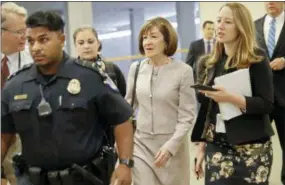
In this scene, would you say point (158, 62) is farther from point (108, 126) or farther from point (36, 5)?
point (36, 5)

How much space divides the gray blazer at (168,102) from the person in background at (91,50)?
0.58 m

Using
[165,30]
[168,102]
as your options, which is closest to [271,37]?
[165,30]

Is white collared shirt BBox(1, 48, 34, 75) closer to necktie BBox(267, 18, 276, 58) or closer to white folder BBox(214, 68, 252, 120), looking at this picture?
white folder BBox(214, 68, 252, 120)

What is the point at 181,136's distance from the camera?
306 cm

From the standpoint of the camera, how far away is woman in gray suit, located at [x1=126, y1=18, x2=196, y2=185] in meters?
3.11

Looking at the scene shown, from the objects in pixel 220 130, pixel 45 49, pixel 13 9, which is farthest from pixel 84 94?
pixel 13 9

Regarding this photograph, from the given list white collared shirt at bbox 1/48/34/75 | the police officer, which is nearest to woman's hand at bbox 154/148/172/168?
the police officer

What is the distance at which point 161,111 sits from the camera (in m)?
3.12

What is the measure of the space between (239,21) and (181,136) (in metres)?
0.80

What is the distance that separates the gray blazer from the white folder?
0.43 meters

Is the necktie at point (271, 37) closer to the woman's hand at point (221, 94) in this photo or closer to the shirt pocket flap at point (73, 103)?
the woman's hand at point (221, 94)

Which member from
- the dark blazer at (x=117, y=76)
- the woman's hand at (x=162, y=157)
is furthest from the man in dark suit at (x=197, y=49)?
the woman's hand at (x=162, y=157)

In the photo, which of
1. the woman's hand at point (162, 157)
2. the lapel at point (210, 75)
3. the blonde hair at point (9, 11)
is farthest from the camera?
the blonde hair at point (9, 11)

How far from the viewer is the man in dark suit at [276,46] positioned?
4.01m
